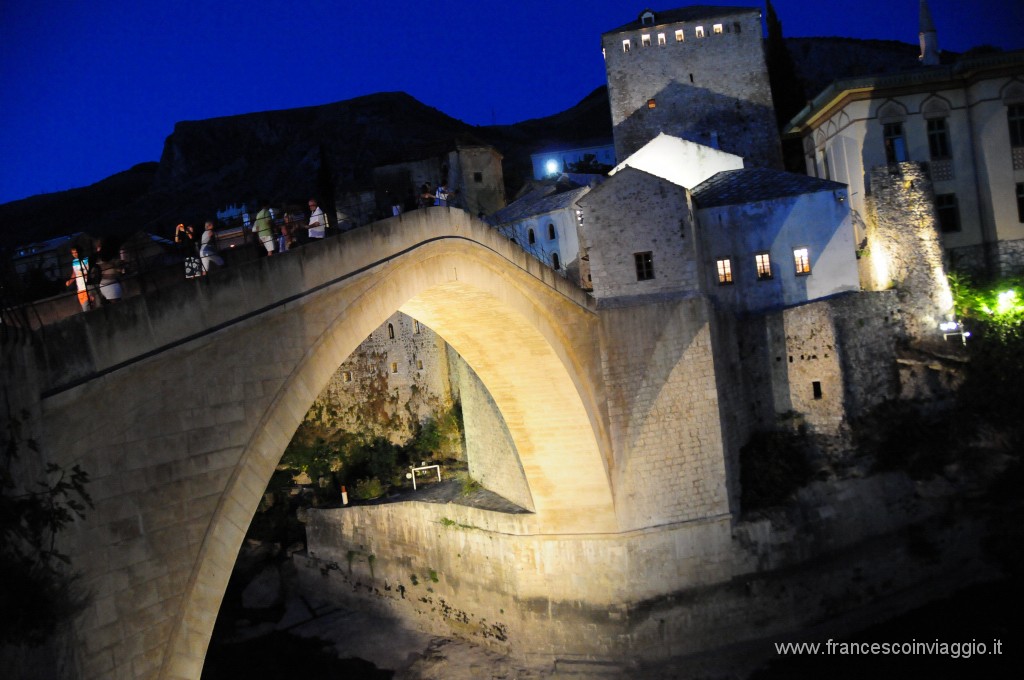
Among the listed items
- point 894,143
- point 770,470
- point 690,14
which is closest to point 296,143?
point 690,14

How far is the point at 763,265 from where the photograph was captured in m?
20.8

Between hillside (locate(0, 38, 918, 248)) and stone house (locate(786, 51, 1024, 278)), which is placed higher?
hillside (locate(0, 38, 918, 248))

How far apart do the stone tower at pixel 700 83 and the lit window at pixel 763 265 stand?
1158 centimetres

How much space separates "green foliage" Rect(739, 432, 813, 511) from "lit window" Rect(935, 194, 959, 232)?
874 cm

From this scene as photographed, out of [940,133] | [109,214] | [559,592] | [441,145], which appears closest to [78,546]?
[559,592]

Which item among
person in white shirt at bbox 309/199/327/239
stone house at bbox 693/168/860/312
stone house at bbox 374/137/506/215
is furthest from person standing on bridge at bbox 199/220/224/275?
stone house at bbox 374/137/506/215

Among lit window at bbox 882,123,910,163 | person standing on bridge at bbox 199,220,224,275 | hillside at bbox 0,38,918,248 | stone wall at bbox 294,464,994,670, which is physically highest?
hillside at bbox 0,38,918,248

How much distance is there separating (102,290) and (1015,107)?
23.6 m

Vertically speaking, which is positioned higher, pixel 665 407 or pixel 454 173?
pixel 454 173

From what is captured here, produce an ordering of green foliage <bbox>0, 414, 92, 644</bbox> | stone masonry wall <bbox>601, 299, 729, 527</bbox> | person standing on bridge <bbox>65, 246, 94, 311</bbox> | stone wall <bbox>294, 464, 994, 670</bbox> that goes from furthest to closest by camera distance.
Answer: stone masonry wall <bbox>601, 299, 729, 527</bbox>
stone wall <bbox>294, 464, 994, 670</bbox>
person standing on bridge <bbox>65, 246, 94, 311</bbox>
green foliage <bbox>0, 414, 92, 644</bbox>

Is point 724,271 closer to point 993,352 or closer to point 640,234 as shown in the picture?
point 640,234

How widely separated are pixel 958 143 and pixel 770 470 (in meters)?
11.6

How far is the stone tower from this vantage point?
31.3 metres

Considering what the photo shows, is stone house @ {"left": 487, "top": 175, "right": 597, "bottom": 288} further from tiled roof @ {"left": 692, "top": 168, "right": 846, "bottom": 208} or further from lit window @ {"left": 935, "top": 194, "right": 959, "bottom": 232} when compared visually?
lit window @ {"left": 935, "top": 194, "right": 959, "bottom": 232}
